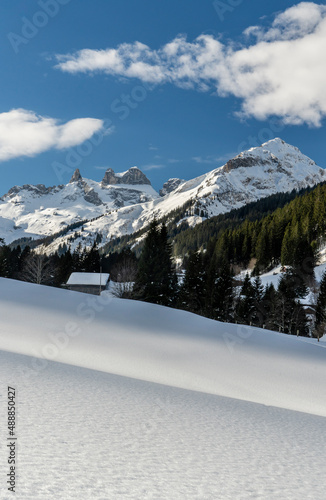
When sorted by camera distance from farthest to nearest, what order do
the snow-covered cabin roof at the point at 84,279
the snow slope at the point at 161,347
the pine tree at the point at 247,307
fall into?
the snow-covered cabin roof at the point at 84,279, the pine tree at the point at 247,307, the snow slope at the point at 161,347

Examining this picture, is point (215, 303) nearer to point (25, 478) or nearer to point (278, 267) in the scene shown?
point (278, 267)

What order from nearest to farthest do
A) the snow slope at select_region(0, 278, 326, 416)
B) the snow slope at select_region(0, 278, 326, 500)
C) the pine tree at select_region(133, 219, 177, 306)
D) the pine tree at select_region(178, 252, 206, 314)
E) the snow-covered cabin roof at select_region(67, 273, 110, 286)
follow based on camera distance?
the snow slope at select_region(0, 278, 326, 500)
the snow slope at select_region(0, 278, 326, 416)
the pine tree at select_region(133, 219, 177, 306)
the pine tree at select_region(178, 252, 206, 314)
the snow-covered cabin roof at select_region(67, 273, 110, 286)

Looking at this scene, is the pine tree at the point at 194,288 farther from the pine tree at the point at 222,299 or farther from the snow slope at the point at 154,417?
the snow slope at the point at 154,417

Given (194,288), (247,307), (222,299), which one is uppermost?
(194,288)

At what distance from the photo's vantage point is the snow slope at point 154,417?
3.11 meters

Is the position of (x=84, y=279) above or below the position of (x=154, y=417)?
above

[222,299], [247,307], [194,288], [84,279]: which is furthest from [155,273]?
[84,279]

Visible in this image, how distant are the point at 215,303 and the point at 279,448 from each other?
141ft

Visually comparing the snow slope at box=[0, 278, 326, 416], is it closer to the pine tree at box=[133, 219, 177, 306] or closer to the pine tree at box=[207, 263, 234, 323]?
the pine tree at box=[133, 219, 177, 306]

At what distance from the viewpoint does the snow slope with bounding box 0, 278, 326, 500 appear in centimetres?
311

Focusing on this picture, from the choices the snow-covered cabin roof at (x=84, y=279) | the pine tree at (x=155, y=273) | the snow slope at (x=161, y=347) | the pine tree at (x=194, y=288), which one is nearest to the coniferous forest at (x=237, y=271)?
the pine tree at (x=155, y=273)

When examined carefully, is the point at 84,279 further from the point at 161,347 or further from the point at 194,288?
the point at 161,347

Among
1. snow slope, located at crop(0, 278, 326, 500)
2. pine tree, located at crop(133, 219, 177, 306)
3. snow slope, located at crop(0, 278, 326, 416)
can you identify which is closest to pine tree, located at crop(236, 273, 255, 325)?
pine tree, located at crop(133, 219, 177, 306)

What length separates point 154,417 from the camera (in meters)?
5.18
